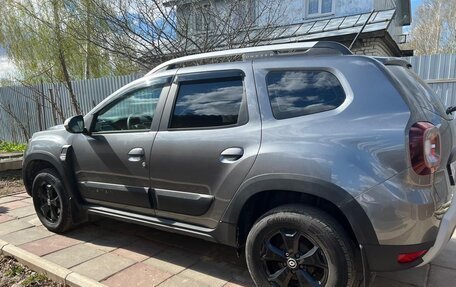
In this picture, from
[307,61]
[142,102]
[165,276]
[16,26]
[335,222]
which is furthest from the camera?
[16,26]

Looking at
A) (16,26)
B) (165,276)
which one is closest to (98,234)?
(165,276)

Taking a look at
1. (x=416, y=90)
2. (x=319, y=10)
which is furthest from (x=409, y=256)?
(x=319, y=10)

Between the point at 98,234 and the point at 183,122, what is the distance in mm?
1993

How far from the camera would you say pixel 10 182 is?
684 cm

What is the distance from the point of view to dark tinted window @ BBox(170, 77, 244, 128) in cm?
288

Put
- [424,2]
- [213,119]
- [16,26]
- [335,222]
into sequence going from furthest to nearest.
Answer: [424,2] → [16,26] → [213,119] → [335,222]

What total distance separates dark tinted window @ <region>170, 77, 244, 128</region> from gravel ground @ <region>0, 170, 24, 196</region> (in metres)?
4.67

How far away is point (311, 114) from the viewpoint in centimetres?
248

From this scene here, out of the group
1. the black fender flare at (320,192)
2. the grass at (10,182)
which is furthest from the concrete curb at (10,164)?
the black fender flare at (320,192)

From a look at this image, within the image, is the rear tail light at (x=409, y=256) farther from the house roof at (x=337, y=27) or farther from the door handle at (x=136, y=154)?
the house roof at (x=337, y=27)

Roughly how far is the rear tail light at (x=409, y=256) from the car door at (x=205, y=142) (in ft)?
3.70

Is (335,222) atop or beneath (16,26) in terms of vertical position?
beneath

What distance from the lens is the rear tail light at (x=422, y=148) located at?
2109mm

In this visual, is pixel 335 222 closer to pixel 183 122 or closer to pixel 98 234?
pixel 183 122
